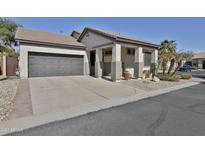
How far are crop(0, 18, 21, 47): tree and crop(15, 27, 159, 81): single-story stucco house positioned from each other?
19373 mm

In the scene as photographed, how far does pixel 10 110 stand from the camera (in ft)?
17.3

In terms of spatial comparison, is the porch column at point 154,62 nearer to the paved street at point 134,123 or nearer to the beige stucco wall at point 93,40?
the beige stucco wall at point 93,40

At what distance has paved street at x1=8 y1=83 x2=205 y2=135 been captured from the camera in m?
3.76

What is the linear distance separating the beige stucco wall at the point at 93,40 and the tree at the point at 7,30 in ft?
76.8

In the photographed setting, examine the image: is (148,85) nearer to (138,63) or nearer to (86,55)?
(138,63)

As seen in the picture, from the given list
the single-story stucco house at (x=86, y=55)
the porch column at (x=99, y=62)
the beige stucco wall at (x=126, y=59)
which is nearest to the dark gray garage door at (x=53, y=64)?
the single-story stucco house at (x=86, y=55)

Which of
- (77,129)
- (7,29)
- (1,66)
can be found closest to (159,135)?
(77,129)

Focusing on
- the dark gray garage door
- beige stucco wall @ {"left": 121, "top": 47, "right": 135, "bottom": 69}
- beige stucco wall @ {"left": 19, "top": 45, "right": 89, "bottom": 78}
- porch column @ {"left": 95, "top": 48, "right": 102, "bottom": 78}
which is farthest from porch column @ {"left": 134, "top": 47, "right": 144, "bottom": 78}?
beige stucco wall @ {"left": 19, "top": 45, "right": 89, "bottom": 78}

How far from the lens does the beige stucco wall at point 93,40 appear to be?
14420mm

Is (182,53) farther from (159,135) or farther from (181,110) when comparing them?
(159,135)

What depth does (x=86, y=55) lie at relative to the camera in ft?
58.1

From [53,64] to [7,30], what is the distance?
82.9 ft

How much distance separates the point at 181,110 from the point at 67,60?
13.5m

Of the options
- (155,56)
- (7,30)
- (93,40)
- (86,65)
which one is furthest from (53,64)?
(7,30)
